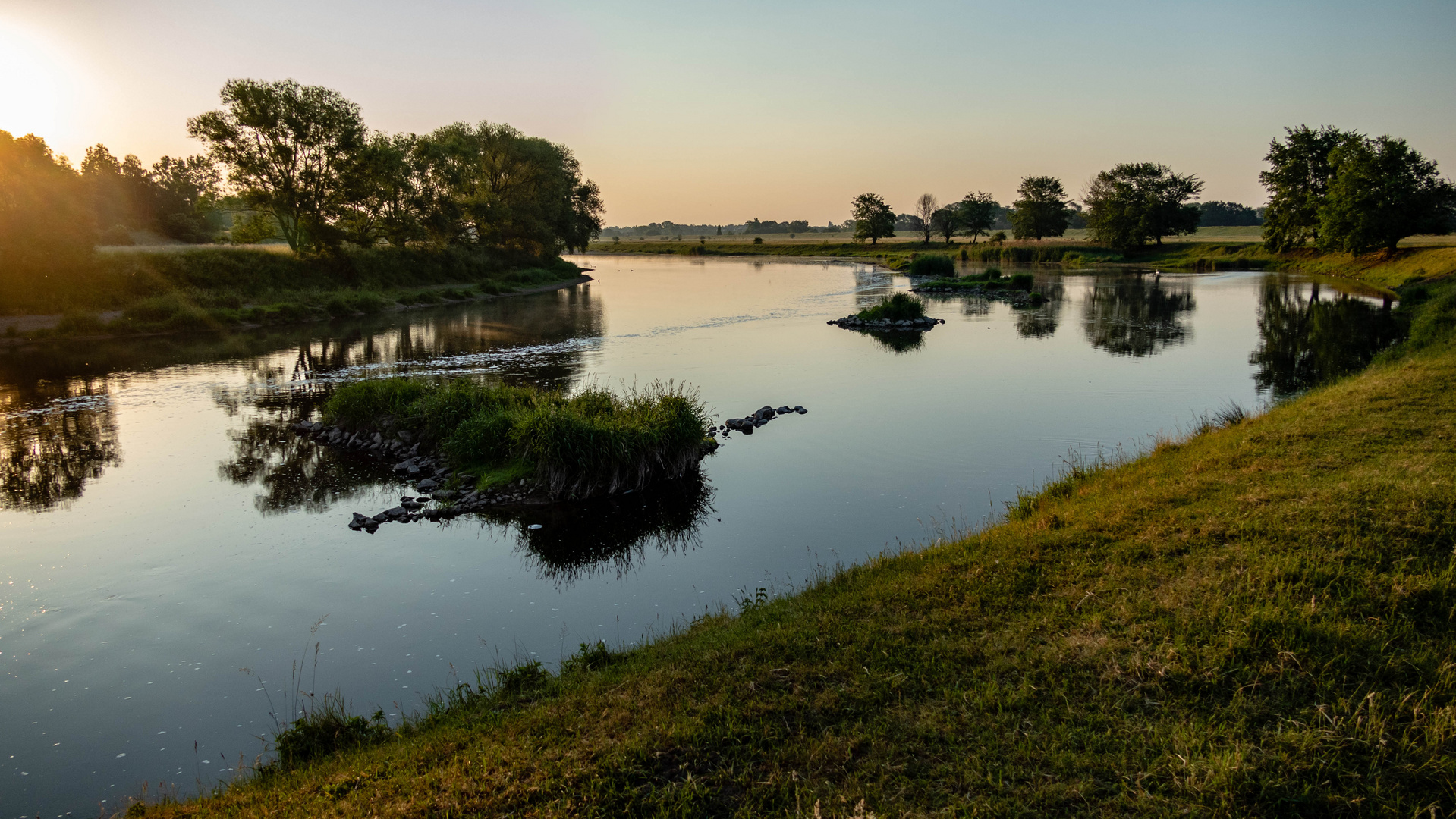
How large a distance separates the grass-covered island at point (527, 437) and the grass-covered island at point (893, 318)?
2178 cm

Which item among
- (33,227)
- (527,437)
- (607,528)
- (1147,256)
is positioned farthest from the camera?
(1147,256)

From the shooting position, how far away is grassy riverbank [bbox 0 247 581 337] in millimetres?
33375

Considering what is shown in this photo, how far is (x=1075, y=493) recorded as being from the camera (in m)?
10.5

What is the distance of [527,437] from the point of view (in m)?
13.8

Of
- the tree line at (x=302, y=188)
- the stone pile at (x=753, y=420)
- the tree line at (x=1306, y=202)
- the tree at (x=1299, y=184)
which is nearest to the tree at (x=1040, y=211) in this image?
the tree line at (x=1306, y=202)

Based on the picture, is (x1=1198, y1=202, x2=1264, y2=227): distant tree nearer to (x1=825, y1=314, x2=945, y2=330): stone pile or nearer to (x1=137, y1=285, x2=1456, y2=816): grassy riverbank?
(x1=825, y1=314, x2=945, y2=330): stone pile

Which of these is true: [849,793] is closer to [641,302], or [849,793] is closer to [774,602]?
[774,602]

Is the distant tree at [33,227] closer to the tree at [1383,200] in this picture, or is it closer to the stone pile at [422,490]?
the stone pile at [422,490]

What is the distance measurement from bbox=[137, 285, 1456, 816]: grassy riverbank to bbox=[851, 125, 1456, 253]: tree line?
192 ft

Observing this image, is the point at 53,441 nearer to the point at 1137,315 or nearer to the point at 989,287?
the point at 1137,315

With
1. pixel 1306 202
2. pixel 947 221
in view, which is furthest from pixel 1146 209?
pixel 947 221

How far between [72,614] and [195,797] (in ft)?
17.8

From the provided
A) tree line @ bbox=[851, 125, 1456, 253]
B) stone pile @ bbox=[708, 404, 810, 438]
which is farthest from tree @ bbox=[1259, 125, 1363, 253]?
stone pile @ bbox=[708, 404, 810, 438]

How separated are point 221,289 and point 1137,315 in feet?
167
